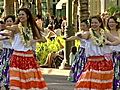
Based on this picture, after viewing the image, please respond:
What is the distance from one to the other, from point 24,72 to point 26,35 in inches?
26.5

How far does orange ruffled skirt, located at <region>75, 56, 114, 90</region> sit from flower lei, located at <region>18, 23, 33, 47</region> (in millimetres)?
1155

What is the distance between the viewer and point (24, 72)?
9.98 meters

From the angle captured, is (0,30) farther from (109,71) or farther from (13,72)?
(109,71)

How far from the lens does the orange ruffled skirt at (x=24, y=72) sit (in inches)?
391

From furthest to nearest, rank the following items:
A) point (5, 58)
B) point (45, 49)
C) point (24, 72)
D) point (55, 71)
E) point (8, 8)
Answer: point (8, 8)
point (45, 49)
point (55, 71)
point (5, 58)
point (24, 72)

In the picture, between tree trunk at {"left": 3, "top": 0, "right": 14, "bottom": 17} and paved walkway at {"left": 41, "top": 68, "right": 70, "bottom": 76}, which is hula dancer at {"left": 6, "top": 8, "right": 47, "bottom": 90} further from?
tree trunk at {"left": 3, "top": 0, "right": 14, "bottom": 17}

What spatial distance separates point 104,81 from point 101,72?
0.58 feet

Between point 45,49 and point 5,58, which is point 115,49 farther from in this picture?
point 45,49

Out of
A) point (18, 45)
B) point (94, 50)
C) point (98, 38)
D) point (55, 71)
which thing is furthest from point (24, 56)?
point (55, 71)

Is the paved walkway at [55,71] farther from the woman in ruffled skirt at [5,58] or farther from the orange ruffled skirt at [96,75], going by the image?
the orange ruffled skirt at [96,75]

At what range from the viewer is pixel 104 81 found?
1009 cm

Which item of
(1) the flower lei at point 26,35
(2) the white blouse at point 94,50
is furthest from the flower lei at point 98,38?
(1) the flower lei at point 26,35

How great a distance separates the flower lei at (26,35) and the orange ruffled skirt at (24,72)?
183 millimetres

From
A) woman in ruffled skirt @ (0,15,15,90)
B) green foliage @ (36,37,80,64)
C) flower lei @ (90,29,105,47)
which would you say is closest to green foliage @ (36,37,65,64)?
green foliage @ (36,37,80,64)
